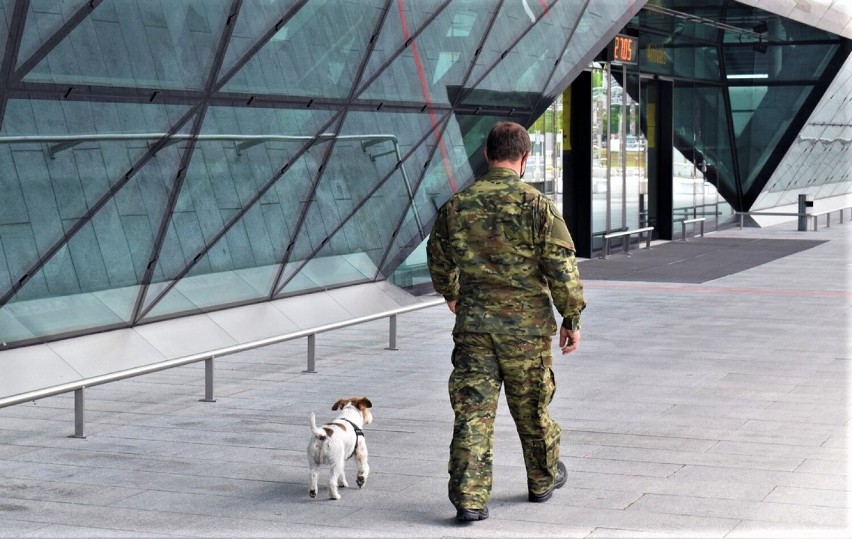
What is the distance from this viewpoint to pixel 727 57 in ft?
108

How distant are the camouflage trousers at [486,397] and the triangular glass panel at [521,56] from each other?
1110 cm

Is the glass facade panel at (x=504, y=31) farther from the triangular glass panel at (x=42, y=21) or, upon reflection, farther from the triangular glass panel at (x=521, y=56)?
the triangular glass panel at (x=42, y=21)

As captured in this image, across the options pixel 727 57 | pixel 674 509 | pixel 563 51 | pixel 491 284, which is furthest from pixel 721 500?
pixel 727 57

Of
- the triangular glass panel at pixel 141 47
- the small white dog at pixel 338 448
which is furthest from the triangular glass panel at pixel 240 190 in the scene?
the small white dog at pixel 338 448

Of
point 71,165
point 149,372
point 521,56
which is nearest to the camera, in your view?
point 149,372

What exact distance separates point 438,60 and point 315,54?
2852 millimetres

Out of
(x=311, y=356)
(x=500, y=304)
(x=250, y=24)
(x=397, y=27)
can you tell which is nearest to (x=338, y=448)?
(x=500, y=304)

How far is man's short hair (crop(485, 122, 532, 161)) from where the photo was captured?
7.26m

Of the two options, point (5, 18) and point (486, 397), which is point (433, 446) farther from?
point (5, 18)

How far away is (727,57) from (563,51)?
45.3 feet

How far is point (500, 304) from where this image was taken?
7129 millimetres

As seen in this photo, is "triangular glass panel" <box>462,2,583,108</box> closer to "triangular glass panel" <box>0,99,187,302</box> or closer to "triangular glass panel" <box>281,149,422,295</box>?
"triangular glass panel" <box>281,149,422,295</box>

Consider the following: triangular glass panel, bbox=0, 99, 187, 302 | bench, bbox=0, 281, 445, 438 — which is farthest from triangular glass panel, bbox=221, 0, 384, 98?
bench, bbox=0, 281, 445, 438

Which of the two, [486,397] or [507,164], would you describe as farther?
[507,164]
